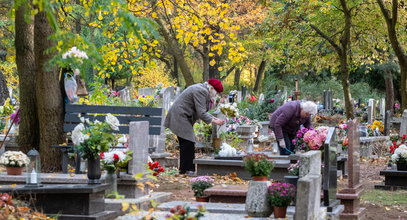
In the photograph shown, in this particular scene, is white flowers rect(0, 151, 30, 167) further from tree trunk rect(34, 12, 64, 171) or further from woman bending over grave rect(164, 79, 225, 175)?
woman bending over grave rect(164, 79, 225, 175)

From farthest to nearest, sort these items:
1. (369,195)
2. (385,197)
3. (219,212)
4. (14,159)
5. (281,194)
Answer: (369,195), (385,197), (14,159), (219,212), (281,194)

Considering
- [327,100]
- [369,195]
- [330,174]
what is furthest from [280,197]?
[327,100]

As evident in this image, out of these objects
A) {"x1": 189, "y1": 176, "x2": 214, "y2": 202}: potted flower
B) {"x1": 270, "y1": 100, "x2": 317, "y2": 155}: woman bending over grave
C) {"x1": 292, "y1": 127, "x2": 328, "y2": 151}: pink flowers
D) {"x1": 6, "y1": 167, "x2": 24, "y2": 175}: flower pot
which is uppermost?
{"x1": 270, "y1": 100, "x2": 317, "y2": 155}: woman bending over grave

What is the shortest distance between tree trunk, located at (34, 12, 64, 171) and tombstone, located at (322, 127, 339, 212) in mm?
5199

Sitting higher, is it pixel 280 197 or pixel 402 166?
pixel 402 166

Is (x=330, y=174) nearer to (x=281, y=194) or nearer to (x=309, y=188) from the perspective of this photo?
(x=281, y=194)

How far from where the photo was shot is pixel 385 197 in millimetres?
12516

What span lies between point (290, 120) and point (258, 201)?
538 cm

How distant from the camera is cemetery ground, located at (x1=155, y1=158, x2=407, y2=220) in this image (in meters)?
10.7

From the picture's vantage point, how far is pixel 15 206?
26.7ft

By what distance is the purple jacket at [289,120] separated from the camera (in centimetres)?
1336

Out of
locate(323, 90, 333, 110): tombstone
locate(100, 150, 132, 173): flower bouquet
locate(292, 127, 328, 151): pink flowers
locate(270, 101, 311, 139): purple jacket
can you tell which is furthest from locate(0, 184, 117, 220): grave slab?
locate(323, 90, 333, 110): tombstone

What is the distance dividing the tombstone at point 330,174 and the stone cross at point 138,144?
7.95 ft

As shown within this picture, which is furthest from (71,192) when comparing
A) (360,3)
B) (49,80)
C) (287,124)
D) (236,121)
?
(360,3)
